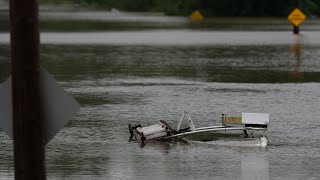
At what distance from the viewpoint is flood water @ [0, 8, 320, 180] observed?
13133 mm

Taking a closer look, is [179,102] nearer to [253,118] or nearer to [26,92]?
[253,118]

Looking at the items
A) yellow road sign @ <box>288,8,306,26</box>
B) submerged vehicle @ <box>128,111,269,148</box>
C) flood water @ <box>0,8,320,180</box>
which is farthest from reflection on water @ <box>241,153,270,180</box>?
yellow road sign @ <box>288,8,306,26</box>

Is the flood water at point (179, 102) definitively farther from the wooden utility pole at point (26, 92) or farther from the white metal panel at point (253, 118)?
the wooden utility pole at point (26, 92)

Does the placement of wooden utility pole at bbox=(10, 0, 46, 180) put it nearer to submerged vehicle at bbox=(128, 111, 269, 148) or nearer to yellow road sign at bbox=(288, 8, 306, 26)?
submerged vehicle at bbox=(128, 111, 269, 148)

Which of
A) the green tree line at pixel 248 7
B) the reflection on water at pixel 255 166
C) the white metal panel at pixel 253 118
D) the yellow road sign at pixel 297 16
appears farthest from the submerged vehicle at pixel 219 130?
the green tree line at pixel 248 7

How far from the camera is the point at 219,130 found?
16.2m

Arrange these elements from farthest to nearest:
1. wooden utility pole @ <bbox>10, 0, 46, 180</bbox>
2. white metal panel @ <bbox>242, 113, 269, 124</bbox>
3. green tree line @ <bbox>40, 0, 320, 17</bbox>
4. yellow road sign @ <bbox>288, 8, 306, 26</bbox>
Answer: green tree line @ <bbox>40, 0, 320, 17</bbox> < yellow road sign @ <bbox>288, 8, 306, 26</bbox> < white metal panel @ <bbox>242, 113, 269, 124</bbox> < wooden utility pole @ <bbox>10, 0, 46, 180</bbox>

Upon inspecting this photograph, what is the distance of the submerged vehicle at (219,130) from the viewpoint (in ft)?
50.0

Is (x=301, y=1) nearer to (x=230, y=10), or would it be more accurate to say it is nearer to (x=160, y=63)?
(x=230, y=10)

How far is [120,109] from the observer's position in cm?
1998

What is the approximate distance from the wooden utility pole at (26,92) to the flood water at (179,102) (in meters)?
4.97

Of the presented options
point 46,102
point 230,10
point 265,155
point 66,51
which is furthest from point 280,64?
point 230,10

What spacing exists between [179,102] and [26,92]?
46.4 feet

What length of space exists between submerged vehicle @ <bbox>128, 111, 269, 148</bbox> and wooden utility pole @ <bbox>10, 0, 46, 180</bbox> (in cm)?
793
